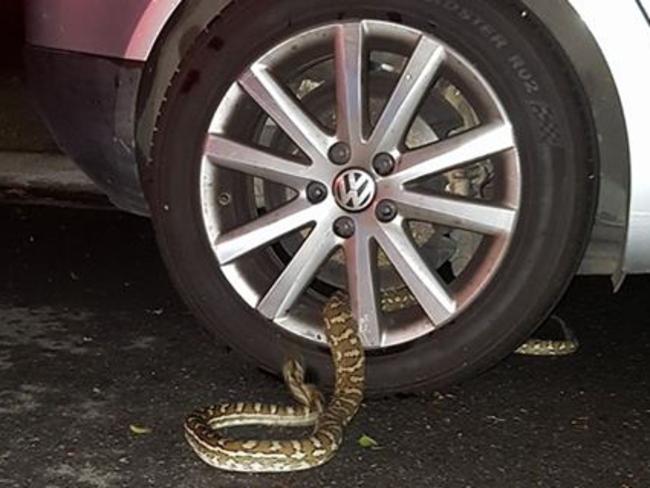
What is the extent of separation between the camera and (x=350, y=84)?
153 inches

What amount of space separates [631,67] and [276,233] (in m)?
1.14

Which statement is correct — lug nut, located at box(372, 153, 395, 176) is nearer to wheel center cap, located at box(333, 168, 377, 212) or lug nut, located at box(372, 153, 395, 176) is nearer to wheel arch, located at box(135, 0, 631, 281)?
wheel center cap, located at box(333, 168, 377, 212)

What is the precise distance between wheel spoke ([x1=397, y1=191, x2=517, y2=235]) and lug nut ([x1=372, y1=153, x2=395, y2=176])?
0.08m

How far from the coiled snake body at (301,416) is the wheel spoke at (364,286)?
0.03 meters

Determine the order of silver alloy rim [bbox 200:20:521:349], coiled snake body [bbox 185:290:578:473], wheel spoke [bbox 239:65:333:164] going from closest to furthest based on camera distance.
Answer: coiled snake body [bbox 185:290:578:473]
silver alloy rim [bbox 200:20:521:349]
wheel spoke [bbox 239:65:333:164]

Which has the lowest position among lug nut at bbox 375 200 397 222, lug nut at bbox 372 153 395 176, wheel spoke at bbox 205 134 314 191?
lug nut at bbox 375 200 397 222

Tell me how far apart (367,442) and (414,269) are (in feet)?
1.72

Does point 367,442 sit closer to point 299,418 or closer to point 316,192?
point 299,418

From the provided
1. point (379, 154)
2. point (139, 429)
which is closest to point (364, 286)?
point (379, 154)

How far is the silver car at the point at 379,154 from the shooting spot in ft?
12.2

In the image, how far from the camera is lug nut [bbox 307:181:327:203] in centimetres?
391

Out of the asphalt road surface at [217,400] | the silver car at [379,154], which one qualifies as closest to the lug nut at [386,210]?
the silver car at [379,154]

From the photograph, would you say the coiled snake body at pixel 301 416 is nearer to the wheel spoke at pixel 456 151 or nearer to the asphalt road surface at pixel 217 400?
Result: the asphalt road surface at pixel 217 400

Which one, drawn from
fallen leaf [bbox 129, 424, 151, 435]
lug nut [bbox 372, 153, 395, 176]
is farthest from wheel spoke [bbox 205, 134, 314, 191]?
fallen leaf [bbox 129, 424, 151, 435]
